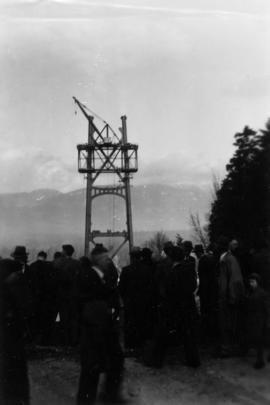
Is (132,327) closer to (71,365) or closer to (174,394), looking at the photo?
(71,365)

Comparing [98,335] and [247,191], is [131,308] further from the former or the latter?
[247,191]

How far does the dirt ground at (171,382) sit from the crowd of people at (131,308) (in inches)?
7.9

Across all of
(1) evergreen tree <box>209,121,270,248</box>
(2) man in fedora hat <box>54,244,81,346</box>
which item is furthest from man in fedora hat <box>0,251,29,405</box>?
(1) evergreen tree <box>209,121,270,248</box>

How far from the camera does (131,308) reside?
6.84 metres

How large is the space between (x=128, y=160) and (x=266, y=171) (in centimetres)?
953

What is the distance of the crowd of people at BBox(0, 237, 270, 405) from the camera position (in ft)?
15.3

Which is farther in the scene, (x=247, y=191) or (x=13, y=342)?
(x=247, y=191)

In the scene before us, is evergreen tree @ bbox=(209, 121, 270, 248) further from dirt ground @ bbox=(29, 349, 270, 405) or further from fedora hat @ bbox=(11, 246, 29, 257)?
fedora hat @ bbox=(11, 246, 29, 257)

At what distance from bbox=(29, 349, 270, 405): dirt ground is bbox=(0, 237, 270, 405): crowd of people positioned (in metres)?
0.20

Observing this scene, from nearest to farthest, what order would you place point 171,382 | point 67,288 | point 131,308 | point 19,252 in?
point 171,382
point 19,252
point 131,308
point 67,288

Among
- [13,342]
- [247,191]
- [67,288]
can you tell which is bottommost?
[13,342]

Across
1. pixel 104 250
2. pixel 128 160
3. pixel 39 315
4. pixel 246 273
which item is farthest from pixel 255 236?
pixel 128 160

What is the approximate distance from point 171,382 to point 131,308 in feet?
4.82

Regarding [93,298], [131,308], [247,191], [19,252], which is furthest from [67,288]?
[247,191]
